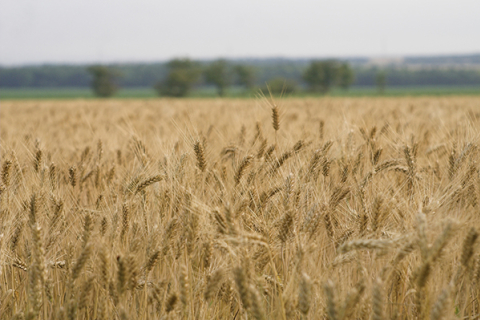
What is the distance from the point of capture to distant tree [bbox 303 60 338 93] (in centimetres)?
8881

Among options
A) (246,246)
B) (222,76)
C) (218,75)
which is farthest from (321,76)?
(246,246)

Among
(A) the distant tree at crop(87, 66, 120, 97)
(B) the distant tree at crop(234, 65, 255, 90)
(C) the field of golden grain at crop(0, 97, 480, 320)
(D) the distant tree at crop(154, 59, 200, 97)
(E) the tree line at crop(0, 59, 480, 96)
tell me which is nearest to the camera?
(C) the field of golden grain at crop(0, 97, 480, 320)

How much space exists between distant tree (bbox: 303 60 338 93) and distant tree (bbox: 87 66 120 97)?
39.7 metres

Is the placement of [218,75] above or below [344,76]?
above

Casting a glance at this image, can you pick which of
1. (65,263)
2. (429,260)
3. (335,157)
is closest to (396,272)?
(429,260)

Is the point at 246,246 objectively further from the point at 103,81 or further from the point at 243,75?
the point at 243,75

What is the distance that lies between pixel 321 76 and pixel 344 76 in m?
8.81

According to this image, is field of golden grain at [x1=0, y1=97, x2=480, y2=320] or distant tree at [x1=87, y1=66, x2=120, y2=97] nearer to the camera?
field of golden grain at [x1=0, y1=97, x2=480, y2=320]

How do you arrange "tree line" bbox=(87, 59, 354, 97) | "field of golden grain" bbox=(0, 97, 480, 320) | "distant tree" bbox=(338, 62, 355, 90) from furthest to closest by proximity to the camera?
"distant tree" bbox=(338, 62, 355, 90) < "tree line" bbox=(87, 59, 354, 97) < "field of golden grain" bbox=(0, 97, 480, 320)

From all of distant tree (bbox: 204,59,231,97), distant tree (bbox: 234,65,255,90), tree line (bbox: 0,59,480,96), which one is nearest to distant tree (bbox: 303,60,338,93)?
tree line (bbox: 0,59,480,96)

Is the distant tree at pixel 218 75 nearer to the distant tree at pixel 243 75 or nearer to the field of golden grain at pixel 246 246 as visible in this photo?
the distant tree at pixel 243 75

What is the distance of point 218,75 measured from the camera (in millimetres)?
88812

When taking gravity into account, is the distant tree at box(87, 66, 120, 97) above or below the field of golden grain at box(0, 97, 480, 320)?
above

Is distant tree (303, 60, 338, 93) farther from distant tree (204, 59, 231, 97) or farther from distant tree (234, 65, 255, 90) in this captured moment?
distant tree (204, 59, 231, 97)
